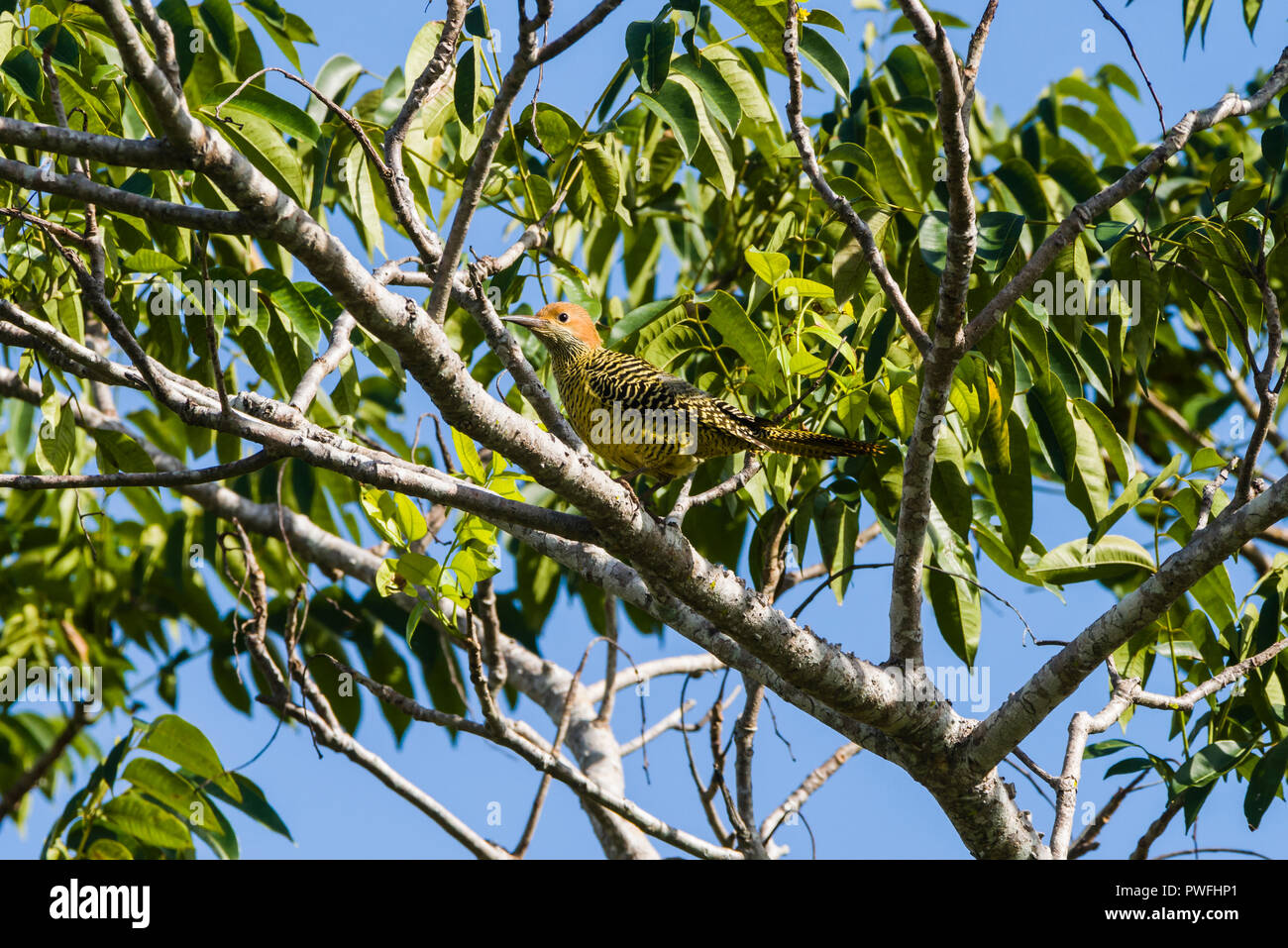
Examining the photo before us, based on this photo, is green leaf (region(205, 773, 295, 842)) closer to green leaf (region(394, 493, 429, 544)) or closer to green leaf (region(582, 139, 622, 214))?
green leaf (region(394, 493, 429, 544))

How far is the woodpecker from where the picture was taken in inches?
163

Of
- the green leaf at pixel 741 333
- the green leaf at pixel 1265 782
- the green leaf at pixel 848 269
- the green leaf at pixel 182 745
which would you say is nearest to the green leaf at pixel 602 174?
the green leaf at pixel 741 333

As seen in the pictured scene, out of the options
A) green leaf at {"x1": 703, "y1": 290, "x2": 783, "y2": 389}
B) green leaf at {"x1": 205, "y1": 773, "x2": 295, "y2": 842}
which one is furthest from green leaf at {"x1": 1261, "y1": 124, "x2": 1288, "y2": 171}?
green leaf at {"x1": 205, "y1": 773, "x2": 295, "y2": 842}

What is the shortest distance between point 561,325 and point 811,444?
188 centimetres

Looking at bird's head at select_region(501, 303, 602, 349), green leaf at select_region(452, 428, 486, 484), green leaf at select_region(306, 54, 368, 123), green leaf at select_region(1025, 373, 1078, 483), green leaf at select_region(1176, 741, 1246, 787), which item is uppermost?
green leaf at select_region(306, 54, 368, 123)

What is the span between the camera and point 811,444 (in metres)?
4.08

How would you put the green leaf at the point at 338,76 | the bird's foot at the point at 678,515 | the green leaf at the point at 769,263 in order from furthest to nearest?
the green leaf at the point at 338,76, the green leaf at the point at 769,263, the bird's foot at the point at 678,515

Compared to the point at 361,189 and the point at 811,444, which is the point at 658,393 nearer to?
the point at 811,444

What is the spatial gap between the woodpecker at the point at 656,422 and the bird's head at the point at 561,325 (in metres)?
0.05

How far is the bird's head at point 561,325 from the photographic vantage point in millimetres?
5555

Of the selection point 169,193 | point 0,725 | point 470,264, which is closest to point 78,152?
point 470,264

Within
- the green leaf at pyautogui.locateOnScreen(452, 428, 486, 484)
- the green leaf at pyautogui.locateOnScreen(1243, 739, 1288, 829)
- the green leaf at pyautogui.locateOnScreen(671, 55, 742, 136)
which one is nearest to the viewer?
the green leaf at pyautogui.locateOnScreen(1243, 739, 1288, 829)

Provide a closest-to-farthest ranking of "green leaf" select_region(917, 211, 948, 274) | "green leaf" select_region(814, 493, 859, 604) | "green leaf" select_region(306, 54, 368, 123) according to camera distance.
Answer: "green leaf" select_region(917, 211, 948, 274)
"green leaf" select_region(814, 493, 859, 604)
"green leaf" select_region(306, 54, 368, 123)

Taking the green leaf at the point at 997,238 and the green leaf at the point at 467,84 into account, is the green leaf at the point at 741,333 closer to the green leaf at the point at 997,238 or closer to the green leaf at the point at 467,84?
the green leaf at the point at 997,238
